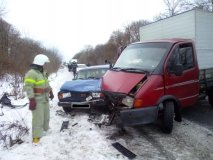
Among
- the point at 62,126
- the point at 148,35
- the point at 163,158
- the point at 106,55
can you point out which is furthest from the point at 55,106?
the point at 106,55

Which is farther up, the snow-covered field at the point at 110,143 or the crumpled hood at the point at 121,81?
the crumpled hood at the point at 121,81

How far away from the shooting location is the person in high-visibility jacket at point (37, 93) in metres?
6.27

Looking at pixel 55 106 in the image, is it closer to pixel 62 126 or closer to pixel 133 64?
pixel 62 126

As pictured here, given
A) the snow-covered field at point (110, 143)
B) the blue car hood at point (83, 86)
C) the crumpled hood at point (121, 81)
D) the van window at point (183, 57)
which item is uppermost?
the van window at point (183, 57)

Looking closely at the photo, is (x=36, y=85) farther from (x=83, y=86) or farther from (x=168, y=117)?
(x=168, y=117)

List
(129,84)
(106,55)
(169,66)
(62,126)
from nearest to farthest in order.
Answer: (129,84) < (169,66) < (62,126) < (106,55)

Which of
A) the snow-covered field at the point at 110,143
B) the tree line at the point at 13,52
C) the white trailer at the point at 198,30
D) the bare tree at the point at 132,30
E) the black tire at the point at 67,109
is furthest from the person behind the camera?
the bare tree at the point at 132,30

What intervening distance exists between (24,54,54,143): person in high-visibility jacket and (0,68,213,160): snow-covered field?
30 centimetres

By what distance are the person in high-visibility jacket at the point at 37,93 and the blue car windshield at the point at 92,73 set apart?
11.5 ft

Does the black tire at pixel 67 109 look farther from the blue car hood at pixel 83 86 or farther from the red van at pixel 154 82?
the red van at pixel 154 82

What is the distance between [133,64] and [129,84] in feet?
3.34

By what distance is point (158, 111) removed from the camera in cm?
659

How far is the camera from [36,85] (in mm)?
6492

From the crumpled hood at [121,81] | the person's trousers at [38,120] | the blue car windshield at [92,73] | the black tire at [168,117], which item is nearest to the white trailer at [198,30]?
the black tire at [168,117]
